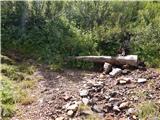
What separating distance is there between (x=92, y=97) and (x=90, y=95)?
8cm

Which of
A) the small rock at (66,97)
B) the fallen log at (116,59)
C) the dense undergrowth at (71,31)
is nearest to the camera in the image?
the small rock at (66,97)

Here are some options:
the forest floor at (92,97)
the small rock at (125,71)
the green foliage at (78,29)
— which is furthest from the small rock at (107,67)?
the green foliage at (78,29)

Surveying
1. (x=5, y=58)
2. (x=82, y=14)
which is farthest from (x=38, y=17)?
(x=5, y=58)

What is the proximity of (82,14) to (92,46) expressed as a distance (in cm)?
127

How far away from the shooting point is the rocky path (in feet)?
20.4

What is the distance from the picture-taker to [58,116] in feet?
20.3

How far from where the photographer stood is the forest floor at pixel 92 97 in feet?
20.2

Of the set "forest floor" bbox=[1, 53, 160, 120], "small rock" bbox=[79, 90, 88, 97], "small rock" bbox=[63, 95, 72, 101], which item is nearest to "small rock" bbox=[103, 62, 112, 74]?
"forest floor" bbox=[1, 53, 160, 120]

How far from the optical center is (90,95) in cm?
683

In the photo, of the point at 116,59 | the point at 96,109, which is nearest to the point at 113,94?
the point at 96,109

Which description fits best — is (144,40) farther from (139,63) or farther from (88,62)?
(88,62)

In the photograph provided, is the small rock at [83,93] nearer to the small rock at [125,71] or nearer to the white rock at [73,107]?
the white rock at [73,107]

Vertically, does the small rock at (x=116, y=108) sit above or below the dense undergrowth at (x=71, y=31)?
below

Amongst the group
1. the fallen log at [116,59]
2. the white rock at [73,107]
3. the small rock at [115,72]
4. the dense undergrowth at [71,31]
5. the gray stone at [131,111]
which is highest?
the dense undergrowth at [71,31]
